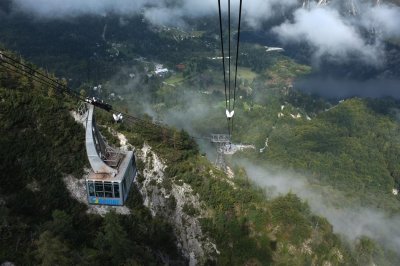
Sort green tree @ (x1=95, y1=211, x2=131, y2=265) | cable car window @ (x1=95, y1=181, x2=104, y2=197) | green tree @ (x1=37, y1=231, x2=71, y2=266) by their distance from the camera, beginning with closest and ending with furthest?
cable car window @ (x1=95, y1=181, x2=104, y2=197)
green tree @ (x1=37, y1=231, x2=71, y2=266)
green tree @ (x1=95, y1=211, x2=131, y2=265)

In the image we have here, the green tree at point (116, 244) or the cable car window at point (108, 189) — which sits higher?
the cable car window at point (108, 189)

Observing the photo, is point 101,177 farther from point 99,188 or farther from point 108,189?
point 108,189

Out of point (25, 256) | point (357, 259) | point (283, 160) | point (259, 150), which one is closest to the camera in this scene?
point (25, 256)

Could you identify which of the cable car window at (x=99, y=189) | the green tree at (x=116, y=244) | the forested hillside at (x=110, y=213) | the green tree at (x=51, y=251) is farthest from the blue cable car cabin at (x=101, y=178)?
the forested hillside at (x=110, y=213)

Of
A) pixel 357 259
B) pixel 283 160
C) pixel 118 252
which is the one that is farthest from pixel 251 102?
pixel 118 252

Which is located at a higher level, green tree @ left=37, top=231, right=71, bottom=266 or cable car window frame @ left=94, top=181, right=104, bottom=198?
cable car window frame @ left=94, top=181, right=104, bottom=198

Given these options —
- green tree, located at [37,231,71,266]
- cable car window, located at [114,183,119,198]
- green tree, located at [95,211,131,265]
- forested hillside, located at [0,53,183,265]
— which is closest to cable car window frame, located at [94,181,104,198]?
cable car window, located at [114,183,119,198]

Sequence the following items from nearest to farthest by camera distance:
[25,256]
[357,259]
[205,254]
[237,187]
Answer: [25,256] < [205,254] < [237,187] < [357,259]

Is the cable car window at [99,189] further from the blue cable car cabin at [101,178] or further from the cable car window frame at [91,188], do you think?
the cable car window frame at [91,188]

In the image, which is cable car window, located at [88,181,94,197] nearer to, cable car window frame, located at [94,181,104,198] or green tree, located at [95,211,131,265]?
cable car window frame, located at [94,181,104,198]

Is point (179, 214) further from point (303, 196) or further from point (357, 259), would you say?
point (303, 196)

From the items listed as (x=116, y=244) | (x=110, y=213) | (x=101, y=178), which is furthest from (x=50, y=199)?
(x=101, y=178)
